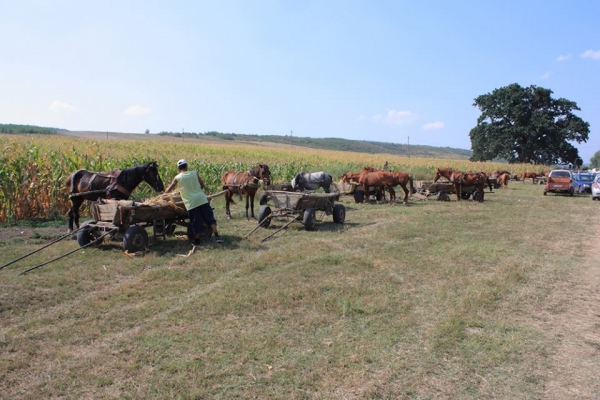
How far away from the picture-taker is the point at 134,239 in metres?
8.74

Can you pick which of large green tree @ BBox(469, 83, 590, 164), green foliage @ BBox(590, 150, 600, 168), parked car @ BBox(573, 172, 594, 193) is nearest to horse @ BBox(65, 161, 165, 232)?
parked car @ BBox(573, 172, 594, 193)

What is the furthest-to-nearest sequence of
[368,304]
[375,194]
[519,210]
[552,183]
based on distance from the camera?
[552,183], [375,194], [519,210], [368,304]

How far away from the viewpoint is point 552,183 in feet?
87.5

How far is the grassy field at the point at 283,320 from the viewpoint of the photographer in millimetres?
4172

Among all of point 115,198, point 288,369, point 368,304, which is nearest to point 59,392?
point 288,369

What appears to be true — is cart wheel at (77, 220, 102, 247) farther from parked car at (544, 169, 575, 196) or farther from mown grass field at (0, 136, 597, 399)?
parked car at (544, 169, 575, 196)

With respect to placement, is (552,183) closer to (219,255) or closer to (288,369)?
(219,255)

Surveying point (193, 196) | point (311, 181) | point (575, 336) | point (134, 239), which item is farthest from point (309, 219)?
point (575, 336)

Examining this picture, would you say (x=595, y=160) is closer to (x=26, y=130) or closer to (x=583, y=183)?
(x=583, y=183)

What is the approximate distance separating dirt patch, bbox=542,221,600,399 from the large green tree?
57.0m

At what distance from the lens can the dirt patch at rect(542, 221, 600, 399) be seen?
417 cm

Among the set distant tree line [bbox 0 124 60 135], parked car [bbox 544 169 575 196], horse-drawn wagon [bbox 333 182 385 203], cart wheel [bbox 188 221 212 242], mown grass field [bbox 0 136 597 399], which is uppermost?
distant tree line [bbox 0 124 60 135]

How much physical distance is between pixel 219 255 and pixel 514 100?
6076cm

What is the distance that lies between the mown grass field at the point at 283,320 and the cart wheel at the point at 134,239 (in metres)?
0.26
